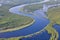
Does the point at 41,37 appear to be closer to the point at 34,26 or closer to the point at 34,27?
the point at 34,27

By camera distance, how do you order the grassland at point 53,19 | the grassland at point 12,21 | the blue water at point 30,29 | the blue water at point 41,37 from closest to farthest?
1. the blue water at point 41,37
2. the grassland at point 53,19
3. the blue water at point 30,29
4. the grassland at point 12,21

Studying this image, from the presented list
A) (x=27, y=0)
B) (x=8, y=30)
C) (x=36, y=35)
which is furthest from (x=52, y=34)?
(x=27, y=0)

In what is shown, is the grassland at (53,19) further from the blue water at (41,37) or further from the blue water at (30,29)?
the blue water at (30,29)

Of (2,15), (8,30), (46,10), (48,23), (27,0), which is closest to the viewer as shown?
(8,30)

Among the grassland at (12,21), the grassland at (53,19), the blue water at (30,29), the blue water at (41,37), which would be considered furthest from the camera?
the grassland at (12,21)

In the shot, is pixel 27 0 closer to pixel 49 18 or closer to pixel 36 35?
pixel 49 18

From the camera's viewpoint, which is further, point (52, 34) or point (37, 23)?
point (37, 23)

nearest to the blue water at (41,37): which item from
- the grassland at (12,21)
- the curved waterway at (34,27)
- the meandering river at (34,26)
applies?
the meandering river at (34,26)

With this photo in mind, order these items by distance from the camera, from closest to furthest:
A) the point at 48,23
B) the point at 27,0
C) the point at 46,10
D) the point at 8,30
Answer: the point at 8,30, the point at 48,23, the point at 46,10, the point at 27,0

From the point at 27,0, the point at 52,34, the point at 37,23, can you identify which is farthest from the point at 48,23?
the point at 27,0

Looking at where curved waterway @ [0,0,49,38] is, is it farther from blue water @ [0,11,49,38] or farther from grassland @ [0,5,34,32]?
grassland @ [0,5,34,32]
